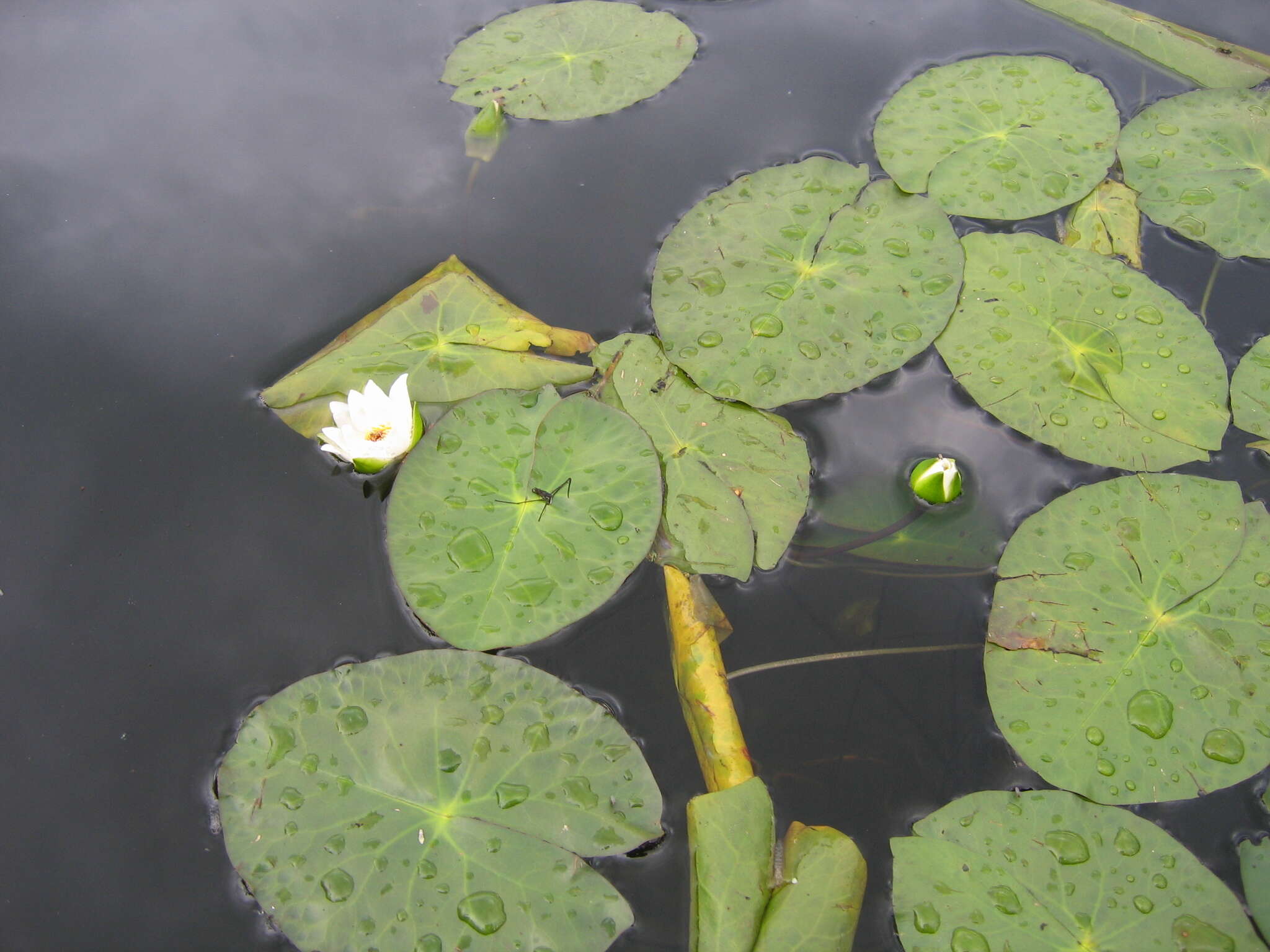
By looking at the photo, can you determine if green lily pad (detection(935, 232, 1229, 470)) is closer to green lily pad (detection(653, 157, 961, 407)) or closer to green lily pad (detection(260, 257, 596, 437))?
green lily pad (detection(653, 157, 961, 407))

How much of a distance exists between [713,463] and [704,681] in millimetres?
714

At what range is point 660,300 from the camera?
2928mm

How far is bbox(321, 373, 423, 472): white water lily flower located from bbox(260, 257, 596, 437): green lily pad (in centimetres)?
17

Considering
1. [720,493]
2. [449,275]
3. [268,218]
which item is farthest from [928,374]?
[268,218]

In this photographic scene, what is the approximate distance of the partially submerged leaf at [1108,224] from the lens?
307cm

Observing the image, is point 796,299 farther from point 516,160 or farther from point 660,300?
point 516,160

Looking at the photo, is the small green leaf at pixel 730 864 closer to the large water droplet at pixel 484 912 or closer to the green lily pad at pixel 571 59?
the large water droplet at pixel 484 912

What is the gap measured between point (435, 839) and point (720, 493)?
4.25ft

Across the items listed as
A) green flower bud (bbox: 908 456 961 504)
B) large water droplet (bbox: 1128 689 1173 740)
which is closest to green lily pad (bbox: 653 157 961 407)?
green flower bud (bbox: 908 456 961 504)

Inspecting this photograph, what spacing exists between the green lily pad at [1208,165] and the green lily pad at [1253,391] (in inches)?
21.6

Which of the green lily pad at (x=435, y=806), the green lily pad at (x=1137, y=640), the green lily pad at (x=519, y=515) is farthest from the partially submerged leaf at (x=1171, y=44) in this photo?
the green lily pad at (x=435, y=806)

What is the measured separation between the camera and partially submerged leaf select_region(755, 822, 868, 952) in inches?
75.2

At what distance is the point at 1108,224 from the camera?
3.11 metres

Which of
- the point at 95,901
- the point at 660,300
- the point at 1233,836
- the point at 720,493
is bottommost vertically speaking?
the point at 95,901
